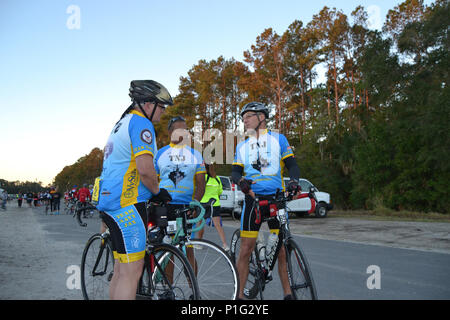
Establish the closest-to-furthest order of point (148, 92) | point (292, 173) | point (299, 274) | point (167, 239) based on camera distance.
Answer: point (148, 92) < point (167, 239) < point (299, 274) < point (292, 173)

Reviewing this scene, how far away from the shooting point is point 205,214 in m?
3.65

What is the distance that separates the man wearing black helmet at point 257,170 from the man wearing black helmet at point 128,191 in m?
1.27

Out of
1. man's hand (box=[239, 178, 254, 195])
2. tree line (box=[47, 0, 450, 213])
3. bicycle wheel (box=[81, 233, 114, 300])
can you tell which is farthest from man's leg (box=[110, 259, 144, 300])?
tree line (box=[47, 0, 450, 213])

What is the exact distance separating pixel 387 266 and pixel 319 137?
85.3 ft

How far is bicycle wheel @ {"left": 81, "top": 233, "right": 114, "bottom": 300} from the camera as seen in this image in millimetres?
3807

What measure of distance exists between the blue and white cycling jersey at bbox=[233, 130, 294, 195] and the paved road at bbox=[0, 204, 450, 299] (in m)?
1.40

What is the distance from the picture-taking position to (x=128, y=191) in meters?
2.78

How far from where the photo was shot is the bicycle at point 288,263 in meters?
3.49

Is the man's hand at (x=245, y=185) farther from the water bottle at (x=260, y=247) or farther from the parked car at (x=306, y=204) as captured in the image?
the parked car at (x=306, y=204)

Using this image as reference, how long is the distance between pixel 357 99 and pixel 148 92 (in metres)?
32.9

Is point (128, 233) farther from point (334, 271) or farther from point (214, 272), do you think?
point (334, 271)

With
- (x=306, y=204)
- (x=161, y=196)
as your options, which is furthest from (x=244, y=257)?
(x=306, y=204)

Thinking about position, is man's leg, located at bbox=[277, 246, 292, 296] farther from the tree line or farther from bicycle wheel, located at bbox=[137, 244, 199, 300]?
the tree line

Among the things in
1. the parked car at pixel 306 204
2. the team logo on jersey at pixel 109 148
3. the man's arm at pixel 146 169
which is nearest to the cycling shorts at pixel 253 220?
the man's arm at pixel 146 169
